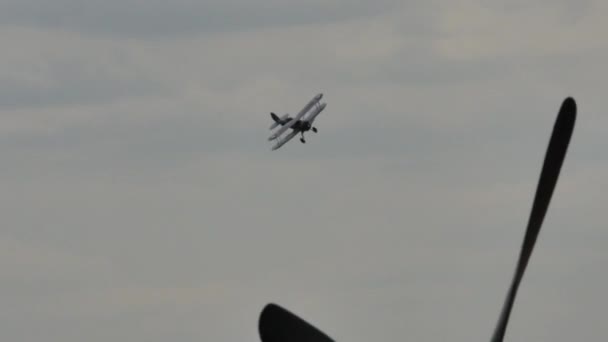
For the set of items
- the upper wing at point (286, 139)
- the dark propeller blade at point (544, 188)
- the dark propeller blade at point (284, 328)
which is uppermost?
the upper wing at point (286, 139)

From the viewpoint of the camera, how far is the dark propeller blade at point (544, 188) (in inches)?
1689

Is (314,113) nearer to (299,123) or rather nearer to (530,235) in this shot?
(299,123)

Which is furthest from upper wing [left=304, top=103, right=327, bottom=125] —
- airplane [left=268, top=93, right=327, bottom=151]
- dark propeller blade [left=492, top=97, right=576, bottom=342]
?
dark propeller blade [left=492, top=97, right=576, bottom=342]

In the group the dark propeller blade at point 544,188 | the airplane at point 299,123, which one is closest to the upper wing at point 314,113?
the airplane at point 299,123

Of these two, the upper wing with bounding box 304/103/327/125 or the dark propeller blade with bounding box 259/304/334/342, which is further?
the upper wing with bounding box 304/103/327/125

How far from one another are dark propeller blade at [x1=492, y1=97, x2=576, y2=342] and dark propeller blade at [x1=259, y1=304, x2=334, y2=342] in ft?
14.4

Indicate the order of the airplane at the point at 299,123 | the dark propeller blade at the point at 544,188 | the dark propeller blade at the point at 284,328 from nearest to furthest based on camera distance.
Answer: the dark propeller blade at the point at 284,328 → the dark propeller blade at the point at 544,188 → the airplane at the point at 299,123

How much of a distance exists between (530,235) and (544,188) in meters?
1.25

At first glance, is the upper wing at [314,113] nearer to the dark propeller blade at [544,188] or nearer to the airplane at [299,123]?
the airplane at [299,123]

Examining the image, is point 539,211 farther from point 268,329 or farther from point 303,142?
point 303,142

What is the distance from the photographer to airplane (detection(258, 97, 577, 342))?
42688 mm

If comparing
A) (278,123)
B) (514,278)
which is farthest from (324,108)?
(514,278)

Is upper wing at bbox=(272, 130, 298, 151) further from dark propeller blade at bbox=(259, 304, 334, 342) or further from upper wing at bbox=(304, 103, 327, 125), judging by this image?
dark propeller blade at bbox=(259, 304, 334, 342)

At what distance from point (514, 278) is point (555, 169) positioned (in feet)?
9.38
